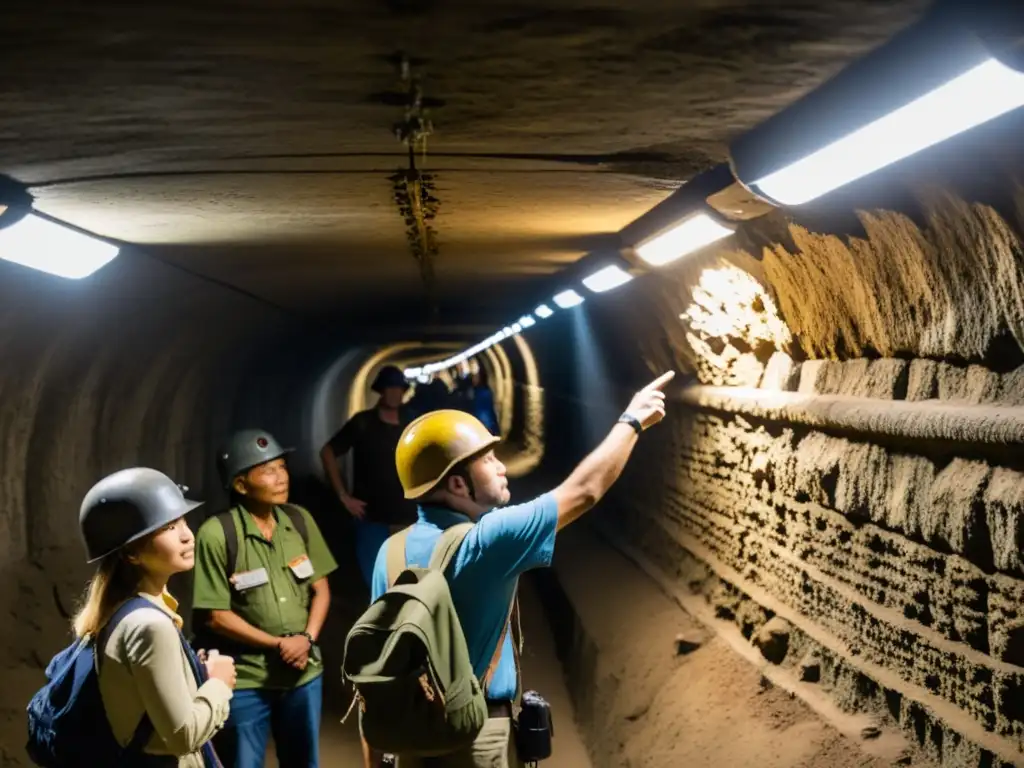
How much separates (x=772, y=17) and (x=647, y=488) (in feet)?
23.6

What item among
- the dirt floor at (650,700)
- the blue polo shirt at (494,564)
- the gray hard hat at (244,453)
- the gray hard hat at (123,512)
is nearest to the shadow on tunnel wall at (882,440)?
the dirt floor at (650,700)

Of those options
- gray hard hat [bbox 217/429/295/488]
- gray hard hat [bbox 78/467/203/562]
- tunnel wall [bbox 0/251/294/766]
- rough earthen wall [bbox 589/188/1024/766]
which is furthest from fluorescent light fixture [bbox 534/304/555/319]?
gray hard hat [bbox 78/467/203/562]

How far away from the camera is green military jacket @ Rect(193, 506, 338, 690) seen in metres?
4.27

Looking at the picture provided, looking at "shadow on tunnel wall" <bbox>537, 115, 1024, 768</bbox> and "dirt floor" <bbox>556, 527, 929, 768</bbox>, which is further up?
"shadow on tunnel wall" <bbox>537, 115, 1024, 768</bbox>

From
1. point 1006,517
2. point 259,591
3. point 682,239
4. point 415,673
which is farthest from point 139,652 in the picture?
point 682,239

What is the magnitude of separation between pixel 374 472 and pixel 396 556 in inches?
150

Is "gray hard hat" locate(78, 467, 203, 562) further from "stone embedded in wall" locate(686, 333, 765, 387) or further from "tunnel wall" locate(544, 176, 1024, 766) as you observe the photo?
"stone embedded in wall" locate(686, 333, 765, 387)

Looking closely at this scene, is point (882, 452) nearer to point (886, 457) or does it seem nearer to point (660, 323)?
point (886, 457)

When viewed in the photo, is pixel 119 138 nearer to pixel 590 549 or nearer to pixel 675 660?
pixel 675 660

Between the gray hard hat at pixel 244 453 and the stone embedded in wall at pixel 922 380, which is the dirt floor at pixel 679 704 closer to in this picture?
the stone embedded in wall at pixel 922 380

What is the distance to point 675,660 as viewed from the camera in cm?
647

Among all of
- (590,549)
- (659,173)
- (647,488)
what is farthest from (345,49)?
(590,549)

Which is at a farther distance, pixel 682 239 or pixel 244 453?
pixel 682 239

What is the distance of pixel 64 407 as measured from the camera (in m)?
6.51
